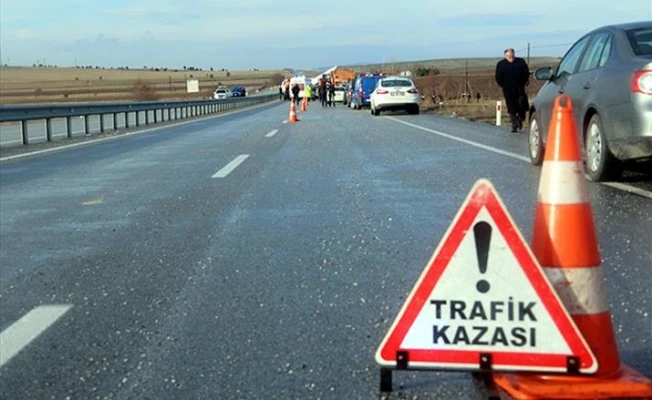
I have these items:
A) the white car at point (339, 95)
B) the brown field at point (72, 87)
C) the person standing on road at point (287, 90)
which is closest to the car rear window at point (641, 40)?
the brown field at point (72, 87)

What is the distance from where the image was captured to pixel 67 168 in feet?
44.8

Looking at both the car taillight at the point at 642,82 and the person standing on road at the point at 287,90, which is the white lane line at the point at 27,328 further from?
the person standing on road at the point at 287,90

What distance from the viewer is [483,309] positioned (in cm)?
→ 324

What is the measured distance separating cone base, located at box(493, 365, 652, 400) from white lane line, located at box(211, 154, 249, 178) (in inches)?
333

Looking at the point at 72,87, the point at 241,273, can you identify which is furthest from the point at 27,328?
the point at 72,87

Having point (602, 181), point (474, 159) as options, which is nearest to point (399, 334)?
point (602, 181)

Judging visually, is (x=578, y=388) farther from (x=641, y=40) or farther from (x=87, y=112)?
(x=87, y=112)

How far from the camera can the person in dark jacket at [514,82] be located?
741 inches

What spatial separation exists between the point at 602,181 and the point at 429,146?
634cm

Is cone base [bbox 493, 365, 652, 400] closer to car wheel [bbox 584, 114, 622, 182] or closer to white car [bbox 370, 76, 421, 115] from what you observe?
car wheel [bbox 584, 114, 622, 182]

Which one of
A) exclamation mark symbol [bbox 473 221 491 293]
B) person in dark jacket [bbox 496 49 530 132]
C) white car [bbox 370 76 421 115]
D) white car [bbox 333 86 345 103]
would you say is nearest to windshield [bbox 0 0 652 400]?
exclamation mark symbol [bbox 473 221 491 293]

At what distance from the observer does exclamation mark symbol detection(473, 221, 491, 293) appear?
324 centimetres

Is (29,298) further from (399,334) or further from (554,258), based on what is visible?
(554,258)

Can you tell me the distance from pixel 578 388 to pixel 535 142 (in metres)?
8.13
